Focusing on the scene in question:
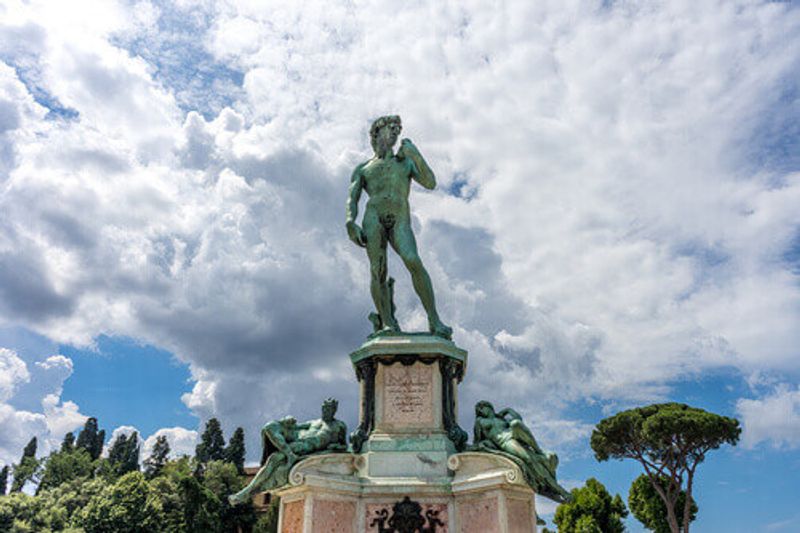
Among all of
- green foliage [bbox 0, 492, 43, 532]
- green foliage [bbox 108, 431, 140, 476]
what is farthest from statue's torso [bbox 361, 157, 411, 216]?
green foliage [bbox 108, 431, 140, 476]

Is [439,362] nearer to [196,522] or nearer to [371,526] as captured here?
[371,526]

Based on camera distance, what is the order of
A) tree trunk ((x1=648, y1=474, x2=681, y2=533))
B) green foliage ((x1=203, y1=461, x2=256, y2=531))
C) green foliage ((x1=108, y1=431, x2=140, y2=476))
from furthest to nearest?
green foliage ((x1=108, y1=431, x2=140, y2=476)) < green foliage ((x1=203, y1=461, x2=256, y2=531)) < tree trunk ((x1=648, y1=474, x2=681, y2=533))

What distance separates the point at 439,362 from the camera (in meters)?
9.81

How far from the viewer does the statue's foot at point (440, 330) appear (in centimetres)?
1032

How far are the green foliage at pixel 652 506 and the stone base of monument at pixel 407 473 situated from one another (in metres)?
28.4

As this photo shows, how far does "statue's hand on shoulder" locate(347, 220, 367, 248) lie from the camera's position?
10.9m

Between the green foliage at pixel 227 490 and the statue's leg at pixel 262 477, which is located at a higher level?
the green foliage at pixel 227 490

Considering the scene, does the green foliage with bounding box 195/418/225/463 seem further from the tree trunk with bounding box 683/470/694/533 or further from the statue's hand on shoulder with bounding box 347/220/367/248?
the statue's hand on shoulder with bounding box 347/220/367/248

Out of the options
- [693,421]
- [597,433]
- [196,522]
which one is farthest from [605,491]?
[196,522]

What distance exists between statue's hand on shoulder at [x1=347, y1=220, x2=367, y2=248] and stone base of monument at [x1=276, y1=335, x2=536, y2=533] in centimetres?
198

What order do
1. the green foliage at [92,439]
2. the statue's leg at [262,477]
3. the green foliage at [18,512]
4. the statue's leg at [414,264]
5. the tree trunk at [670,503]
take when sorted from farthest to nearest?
the green foliage at [92,439]
the green foliage at [18,512]
the tree trunk at [670,503]
the statue's leg at [414,264]
the statue's leg at [262,477]

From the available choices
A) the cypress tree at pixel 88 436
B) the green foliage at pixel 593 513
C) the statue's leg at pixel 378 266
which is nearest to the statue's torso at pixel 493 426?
the statue's leg at pixel 378 266

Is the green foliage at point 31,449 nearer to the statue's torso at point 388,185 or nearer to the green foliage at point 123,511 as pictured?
the green foliage at point 123,511

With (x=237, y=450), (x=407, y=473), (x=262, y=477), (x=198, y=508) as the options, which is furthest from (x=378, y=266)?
(x=237, y=450)
